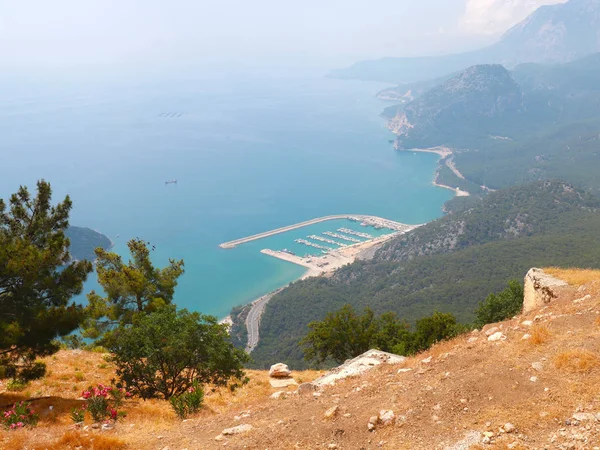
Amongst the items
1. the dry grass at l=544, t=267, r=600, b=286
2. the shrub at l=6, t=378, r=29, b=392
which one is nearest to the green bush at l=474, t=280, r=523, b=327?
the dry grass at l=544, t=267, r=600, b=286

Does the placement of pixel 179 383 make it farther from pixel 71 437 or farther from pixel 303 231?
→ pixel 303 231

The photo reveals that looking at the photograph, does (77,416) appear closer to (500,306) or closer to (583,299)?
(583,299)

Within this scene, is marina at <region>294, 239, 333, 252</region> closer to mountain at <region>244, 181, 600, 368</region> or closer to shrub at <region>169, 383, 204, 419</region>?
mountain at <region>244, 181, 600, 368</region>

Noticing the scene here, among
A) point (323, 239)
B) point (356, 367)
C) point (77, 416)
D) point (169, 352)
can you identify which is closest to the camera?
point (77, 416)

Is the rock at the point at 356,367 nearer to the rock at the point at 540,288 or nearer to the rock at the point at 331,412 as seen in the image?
the rock at the point at 331,412

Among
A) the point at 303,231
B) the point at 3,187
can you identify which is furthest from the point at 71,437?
the point at 3,187

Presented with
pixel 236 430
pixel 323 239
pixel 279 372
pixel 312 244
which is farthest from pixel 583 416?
pixel 323 239
